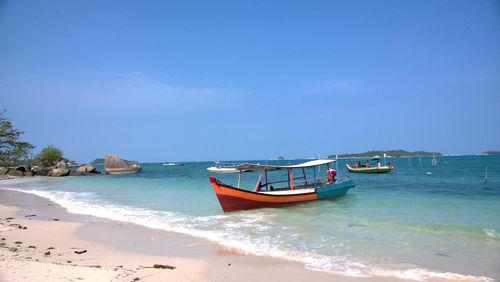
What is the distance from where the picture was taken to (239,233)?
1162 cm

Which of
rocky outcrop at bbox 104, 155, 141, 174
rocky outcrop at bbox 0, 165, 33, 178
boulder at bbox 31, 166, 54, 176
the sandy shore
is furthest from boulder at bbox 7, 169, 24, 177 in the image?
the sandy shore

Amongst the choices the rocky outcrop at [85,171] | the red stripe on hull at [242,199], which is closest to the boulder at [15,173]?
the rocky outcrop at [85,171]

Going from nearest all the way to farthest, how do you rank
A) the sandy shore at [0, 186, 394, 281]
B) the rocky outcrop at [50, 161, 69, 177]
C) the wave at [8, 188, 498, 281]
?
1. the sandy shore at [0, 186, 394, 281]
2. the wave at [8, 188, 498, 281]
3. the rocky outcrop at [50, 161, 69, 177]

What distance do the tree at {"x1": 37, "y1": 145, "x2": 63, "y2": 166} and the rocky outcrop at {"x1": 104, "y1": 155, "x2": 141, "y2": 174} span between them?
7.52 m

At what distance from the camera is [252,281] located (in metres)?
6.82

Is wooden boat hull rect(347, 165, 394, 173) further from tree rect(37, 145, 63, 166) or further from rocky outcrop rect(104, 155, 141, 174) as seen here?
tree rect(37, 145, 63, 166)

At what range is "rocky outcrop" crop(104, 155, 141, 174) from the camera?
2435 inches

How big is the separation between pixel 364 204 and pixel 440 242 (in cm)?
841

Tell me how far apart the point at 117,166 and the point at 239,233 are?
5554cm

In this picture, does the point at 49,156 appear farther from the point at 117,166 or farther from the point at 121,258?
the point at 121,258

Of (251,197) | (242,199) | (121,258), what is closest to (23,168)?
(242,199)

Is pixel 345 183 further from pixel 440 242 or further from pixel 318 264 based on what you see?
pixel 318 264

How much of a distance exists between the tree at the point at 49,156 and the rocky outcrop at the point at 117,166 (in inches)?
296

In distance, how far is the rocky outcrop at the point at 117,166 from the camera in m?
61.8
